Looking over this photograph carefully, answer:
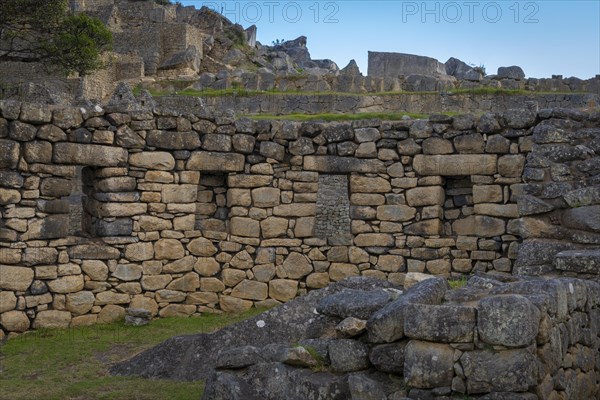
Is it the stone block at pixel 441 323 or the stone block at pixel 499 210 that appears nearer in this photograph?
the stone block at pixel 441 323

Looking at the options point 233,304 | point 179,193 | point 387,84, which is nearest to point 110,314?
point 233,304

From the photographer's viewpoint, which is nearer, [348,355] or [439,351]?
[439,351]

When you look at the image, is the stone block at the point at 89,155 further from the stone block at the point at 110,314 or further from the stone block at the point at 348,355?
the stone block at the point at 348,355

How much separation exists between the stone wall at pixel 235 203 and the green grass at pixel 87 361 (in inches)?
18.8

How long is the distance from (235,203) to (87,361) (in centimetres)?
364

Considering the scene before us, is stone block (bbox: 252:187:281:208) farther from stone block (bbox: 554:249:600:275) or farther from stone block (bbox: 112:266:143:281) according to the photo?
stone block (bbox: 554:249:600:275)

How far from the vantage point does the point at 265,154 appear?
12.9 metres

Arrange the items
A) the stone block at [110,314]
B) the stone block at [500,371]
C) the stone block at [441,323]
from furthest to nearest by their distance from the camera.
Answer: the stone block at [110,314]
the stone block at [441,323]
the stone block at [500,371]

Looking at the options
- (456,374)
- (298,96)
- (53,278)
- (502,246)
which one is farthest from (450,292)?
(298,96)

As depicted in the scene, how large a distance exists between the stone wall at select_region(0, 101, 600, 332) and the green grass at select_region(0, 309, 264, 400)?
0.48m

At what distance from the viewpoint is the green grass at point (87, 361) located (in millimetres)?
8789

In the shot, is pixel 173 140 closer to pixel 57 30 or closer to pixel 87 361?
pixel 87 361

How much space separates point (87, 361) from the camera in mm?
10320

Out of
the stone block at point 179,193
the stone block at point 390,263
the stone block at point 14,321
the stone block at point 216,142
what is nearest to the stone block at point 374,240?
the stone block at point 390,263
